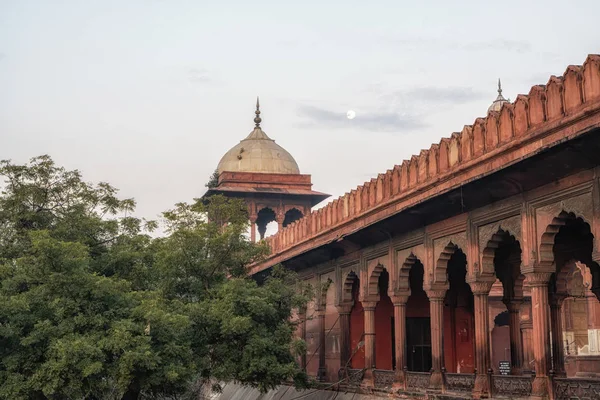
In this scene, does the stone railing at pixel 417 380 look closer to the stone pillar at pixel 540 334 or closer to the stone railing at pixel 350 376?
the stone railing at pixel 350 376

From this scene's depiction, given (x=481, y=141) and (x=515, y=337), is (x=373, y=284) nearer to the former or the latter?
(x=515, y=337)

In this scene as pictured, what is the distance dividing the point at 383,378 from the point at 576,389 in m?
7.43

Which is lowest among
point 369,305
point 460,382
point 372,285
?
point 460,382

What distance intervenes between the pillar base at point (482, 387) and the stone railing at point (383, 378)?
3.93 meters

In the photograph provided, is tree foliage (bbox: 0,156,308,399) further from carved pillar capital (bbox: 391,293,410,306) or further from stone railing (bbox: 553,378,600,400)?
stone railing (bbox: 553,378,600,400)

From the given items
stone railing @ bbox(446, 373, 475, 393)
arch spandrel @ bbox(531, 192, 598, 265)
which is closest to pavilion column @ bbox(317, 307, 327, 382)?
stone railing @ bbox(446, 373, 475, 393)

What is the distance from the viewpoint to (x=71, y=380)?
53.4 ft

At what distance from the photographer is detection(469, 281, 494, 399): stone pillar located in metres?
15.7

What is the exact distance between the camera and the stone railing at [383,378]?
19719 mm

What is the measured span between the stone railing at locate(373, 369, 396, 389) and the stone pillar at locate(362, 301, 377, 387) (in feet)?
1.26

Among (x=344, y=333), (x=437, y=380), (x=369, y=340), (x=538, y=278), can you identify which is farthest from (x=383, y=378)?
(x=538, y=278)

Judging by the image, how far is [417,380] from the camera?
60.4ft

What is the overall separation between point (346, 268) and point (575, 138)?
39.4 ft

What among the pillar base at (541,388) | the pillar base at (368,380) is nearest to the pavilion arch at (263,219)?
the pillar base at (368,380)
